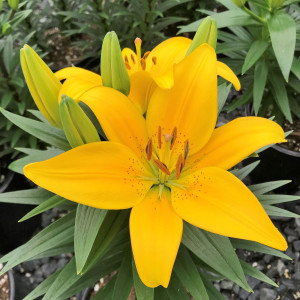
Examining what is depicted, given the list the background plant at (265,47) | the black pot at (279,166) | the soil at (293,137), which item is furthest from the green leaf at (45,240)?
the soil at (293,137)

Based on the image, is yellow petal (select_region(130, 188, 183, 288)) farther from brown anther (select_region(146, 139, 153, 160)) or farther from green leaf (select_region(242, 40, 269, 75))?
green leaf (select_region(242, 40, 269, 75))

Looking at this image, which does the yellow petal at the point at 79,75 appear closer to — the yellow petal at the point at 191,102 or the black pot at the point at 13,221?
the yellow petal at the point at 191,102

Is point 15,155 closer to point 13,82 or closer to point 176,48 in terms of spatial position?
point 13,82

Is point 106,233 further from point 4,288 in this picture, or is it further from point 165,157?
point 4,288

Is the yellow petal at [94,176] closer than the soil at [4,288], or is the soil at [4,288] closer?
the yellow petal at [94,176]

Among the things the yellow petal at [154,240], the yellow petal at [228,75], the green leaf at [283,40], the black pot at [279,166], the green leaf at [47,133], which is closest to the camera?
the yellow petal at [154,240]

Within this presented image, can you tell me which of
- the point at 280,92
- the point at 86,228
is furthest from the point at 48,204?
the point at 280,92

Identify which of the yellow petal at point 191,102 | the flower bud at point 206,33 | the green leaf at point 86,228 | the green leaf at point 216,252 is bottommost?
the green leaf at point 216,252
